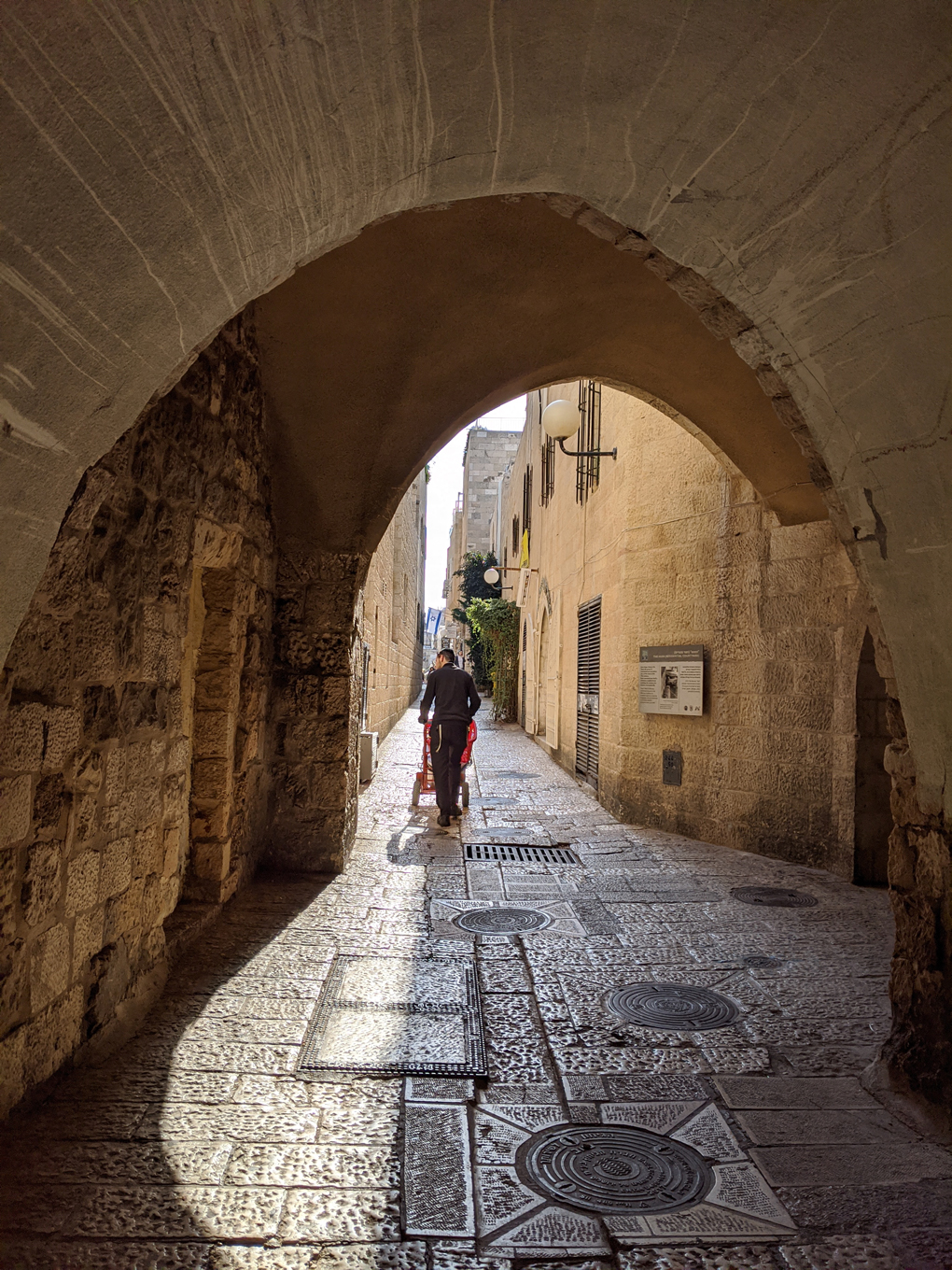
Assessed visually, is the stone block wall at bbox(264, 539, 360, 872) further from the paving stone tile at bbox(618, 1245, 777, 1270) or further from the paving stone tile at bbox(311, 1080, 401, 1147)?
the paving stone tile at bbox(618, 1245, 777, 1270)

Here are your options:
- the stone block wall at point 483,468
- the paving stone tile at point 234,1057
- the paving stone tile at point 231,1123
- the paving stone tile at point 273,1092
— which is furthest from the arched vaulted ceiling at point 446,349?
the stone block wall at point 483,468

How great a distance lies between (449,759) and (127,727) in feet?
13.9

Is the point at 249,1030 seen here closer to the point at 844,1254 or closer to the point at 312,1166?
the point at 312,1166

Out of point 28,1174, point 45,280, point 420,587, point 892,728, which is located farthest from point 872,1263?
point 420,587

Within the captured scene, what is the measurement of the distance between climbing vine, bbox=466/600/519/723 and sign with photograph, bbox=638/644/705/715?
13505mm

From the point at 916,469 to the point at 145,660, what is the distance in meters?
2.45

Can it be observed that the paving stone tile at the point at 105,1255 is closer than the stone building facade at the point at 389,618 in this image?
Yes

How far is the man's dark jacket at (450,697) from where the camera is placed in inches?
273

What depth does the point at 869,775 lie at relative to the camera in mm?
5566

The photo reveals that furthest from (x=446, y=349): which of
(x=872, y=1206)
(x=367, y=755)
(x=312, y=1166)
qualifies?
(x=367, y=755)

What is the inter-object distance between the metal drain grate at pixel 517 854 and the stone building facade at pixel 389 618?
1.55 m

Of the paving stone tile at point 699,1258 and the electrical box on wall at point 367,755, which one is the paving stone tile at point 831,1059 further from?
the electrical box on wall at point 367,755

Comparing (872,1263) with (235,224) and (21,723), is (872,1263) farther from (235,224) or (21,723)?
(235,224)

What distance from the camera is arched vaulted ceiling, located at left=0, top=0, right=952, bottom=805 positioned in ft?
4.35
